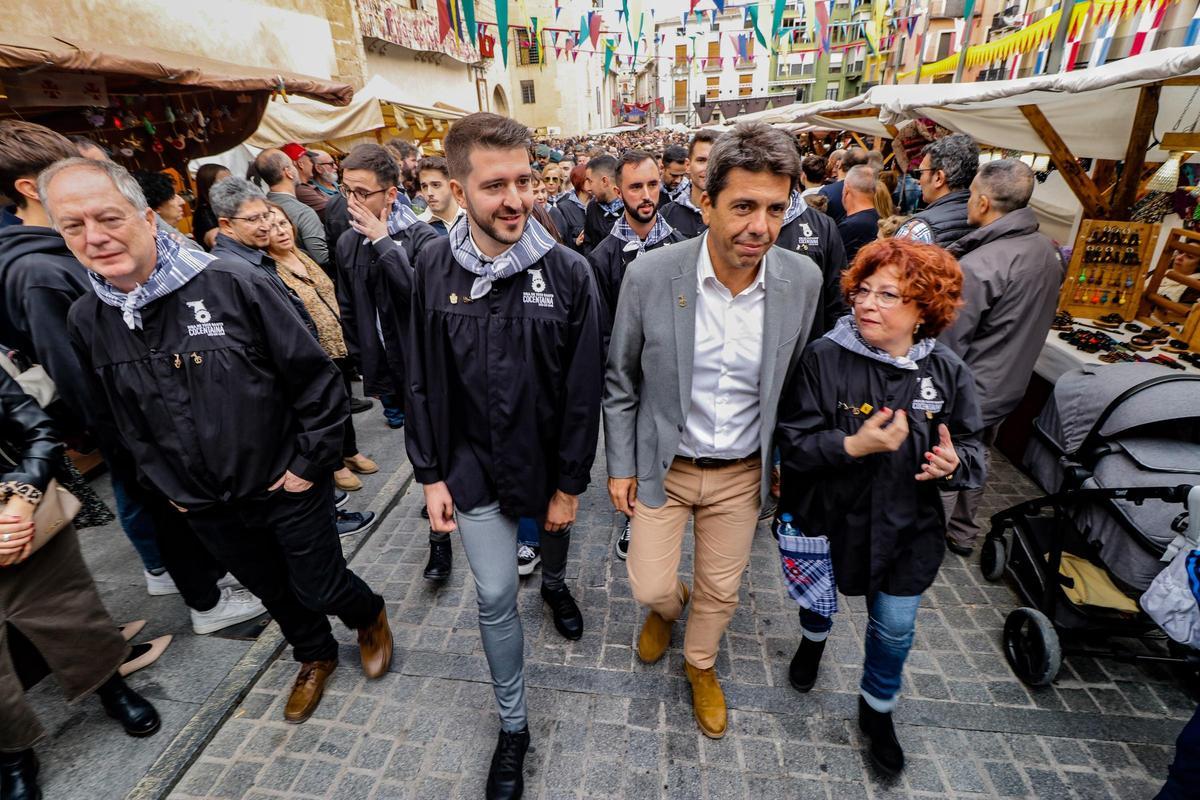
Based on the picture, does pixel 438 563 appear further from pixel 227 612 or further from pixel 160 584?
pixel 160 584

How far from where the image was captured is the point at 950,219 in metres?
3.96

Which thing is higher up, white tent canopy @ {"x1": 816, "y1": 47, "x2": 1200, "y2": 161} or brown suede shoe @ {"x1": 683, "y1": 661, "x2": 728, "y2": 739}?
white tent canopy @ {"x1": 816, "y1": 47, "x2": 1200, "y2": 161}

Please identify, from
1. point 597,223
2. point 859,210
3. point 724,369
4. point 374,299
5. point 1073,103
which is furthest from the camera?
point 597,223

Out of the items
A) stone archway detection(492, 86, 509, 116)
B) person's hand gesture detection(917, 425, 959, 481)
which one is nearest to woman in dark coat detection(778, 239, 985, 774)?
person's hand gesture detection(917, 425, 959, 481)

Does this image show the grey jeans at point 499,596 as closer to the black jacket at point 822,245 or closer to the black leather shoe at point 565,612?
the black leather shoe at point 565,612

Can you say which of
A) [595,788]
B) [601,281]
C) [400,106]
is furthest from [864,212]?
[400,106]

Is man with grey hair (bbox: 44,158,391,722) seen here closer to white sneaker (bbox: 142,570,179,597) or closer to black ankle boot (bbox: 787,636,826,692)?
white sneaker (bbox: 142,570,179,597)

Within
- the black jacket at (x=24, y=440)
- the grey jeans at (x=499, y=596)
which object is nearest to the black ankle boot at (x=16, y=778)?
the black jacket at (x=24, y=440)

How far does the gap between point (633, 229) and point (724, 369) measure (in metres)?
2.03

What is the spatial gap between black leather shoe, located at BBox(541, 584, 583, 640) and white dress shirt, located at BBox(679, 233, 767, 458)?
4.60ft

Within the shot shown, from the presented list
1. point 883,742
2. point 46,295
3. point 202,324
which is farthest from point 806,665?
point 46,295

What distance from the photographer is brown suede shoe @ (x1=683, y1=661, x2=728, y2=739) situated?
2.72 meters

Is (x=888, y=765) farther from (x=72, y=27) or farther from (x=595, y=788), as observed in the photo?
(x=72, y=27)

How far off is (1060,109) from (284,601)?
26.4 feet
